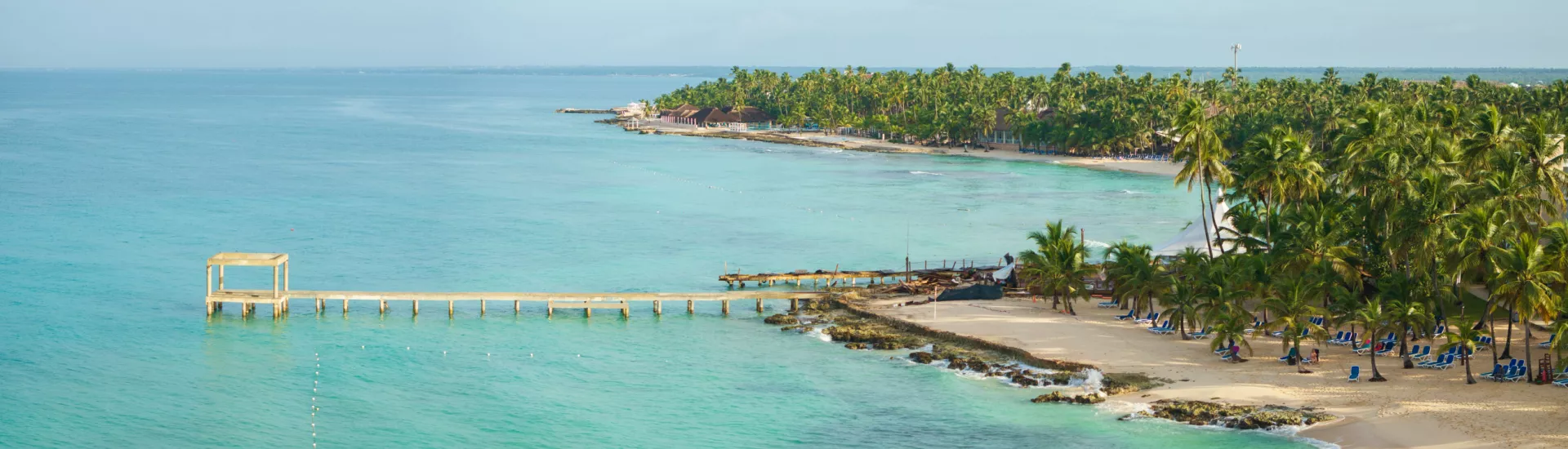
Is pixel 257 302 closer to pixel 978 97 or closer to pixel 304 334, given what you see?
pixel 304 334

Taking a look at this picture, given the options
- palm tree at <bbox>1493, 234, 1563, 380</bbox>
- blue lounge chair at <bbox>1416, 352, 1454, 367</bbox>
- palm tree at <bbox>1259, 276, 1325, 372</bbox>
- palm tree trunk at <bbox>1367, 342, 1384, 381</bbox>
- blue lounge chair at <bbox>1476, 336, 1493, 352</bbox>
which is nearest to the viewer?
palm tree at <bbox>1493, 234, 1563, 380</bbox>

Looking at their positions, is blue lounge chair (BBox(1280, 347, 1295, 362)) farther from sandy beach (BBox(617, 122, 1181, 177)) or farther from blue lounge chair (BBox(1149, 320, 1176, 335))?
sandy beach (BBox(617, 122, 1181, 177))

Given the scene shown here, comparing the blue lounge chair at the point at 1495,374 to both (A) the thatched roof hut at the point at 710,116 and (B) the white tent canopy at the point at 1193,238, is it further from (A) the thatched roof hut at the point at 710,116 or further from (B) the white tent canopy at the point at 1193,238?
(A) the thatched roof hut at the point at 710,116

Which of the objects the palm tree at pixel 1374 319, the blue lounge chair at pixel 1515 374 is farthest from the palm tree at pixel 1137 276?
the blue lounge chair at pixel 1515 374

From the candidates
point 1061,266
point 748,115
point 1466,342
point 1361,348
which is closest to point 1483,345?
point 1361,348

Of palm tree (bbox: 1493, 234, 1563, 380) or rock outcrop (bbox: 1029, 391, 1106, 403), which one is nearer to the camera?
palm tree (bbox: 1493, 234, 1563, 380)

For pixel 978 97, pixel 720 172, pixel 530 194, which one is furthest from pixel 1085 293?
pixel 978 97

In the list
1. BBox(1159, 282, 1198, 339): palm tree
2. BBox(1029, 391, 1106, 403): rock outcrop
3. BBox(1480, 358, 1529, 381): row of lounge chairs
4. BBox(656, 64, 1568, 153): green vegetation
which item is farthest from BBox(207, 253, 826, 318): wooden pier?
BBox(656, 64, 1568, 153): green vegetation
